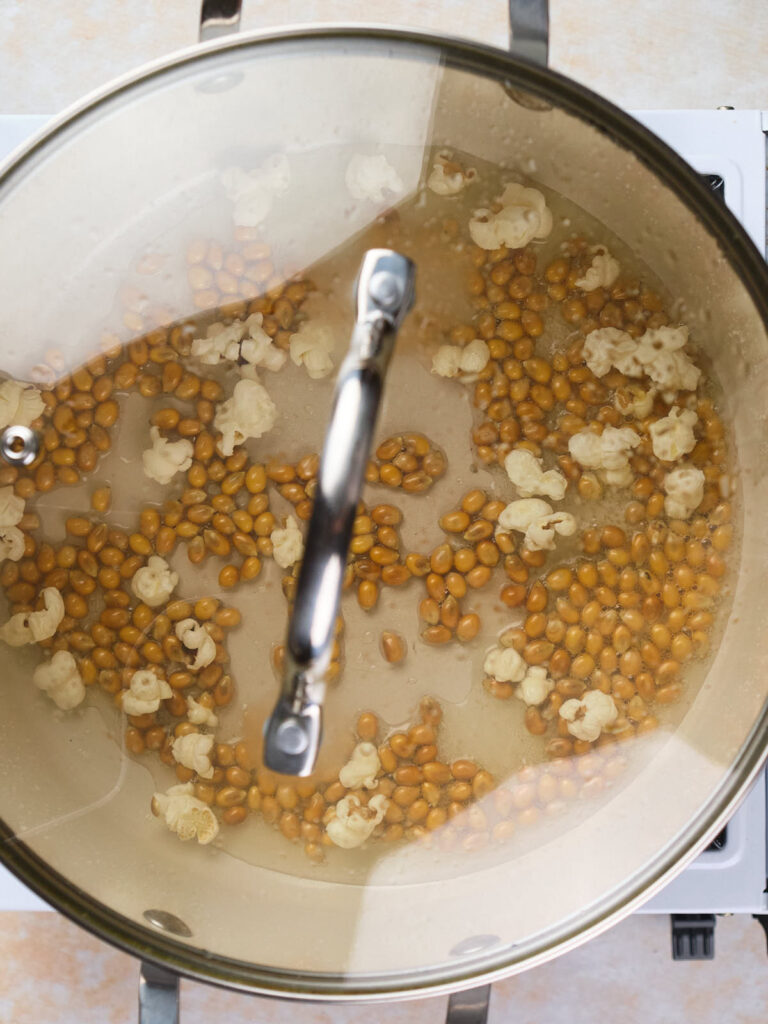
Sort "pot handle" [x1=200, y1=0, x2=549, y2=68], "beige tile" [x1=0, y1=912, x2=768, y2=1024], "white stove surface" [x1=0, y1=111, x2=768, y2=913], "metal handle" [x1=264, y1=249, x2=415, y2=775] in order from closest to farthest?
"metal handle" [x1=264, y1=249, x2=415, y2=775] → "pot handle" [x1=200, y1=0, x2=549, y2=68] → "white stove surface" [x1=0, y1=111, x2=768, y2=913] → "beige tile" [x1=0, y1=912, x2=768, y2=1024]

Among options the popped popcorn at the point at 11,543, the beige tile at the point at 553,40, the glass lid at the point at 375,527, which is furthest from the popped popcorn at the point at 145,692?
the beige tile at the point at 553,40

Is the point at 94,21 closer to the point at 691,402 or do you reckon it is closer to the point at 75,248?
the point at 75,248

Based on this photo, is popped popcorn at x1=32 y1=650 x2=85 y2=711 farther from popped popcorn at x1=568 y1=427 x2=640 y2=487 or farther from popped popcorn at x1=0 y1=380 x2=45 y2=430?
popped popcorn at x1=568 y1=427 x2=640 y2=487

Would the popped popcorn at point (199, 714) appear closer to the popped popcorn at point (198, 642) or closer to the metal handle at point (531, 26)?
the popped popcorn at point (198, 642)

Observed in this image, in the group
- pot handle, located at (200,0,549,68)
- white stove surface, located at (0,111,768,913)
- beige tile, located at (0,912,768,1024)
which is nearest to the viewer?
pot handle, located at (200,0,549,68)

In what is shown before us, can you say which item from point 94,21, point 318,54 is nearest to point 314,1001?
point 318,54

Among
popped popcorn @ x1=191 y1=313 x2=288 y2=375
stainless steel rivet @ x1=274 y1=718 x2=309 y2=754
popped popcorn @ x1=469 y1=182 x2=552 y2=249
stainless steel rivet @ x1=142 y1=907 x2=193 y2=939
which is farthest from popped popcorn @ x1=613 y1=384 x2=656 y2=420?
stainless steel rivet @ x1=142 y1=907 x2=193 y2=939

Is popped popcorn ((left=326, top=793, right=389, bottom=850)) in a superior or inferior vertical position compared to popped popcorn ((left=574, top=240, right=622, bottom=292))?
inferior
